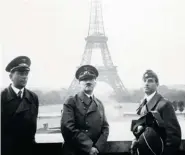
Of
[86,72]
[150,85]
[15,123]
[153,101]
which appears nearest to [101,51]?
[86,72]

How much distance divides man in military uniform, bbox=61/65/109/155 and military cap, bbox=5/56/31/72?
0.62 meters

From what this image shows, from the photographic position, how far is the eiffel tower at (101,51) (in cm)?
321

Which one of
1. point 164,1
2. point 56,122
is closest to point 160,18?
point 164,1

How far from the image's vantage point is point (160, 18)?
3.45 metres

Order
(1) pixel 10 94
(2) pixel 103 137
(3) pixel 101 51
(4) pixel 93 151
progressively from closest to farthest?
(4) pixel 93 151 → (2) pixel 103 137 → (1) pixel 10 94 → (3) pixel 101 51

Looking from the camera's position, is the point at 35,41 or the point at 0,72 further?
the point at 35,41

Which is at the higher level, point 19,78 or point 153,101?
point 19,78

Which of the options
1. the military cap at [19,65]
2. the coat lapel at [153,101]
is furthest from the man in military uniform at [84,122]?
the military cap at [19,65]

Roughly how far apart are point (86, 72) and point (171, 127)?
3.59 feet

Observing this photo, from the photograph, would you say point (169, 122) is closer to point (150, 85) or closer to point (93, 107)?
point (150, 85)

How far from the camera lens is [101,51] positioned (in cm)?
332

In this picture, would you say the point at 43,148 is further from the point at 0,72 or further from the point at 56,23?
the point at 56,23

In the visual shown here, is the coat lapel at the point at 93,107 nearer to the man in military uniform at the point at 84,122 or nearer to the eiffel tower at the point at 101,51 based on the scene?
the man in military uniform at the point at 84,122

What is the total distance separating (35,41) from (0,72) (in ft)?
1.85
